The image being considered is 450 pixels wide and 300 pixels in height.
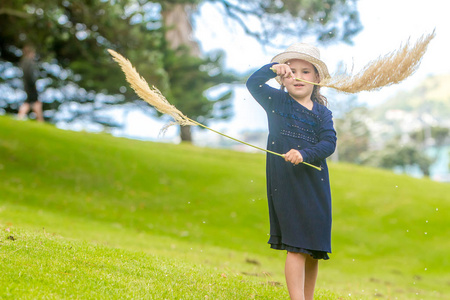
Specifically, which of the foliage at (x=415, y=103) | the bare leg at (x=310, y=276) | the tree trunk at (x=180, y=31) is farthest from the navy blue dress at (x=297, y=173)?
the foliage at (x=415, y=103)

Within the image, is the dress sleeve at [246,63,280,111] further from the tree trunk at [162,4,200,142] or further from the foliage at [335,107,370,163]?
the foliage at [335,107,370,163]

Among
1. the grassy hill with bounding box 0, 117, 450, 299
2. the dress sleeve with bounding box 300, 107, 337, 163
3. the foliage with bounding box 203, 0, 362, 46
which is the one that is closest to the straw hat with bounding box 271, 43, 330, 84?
the dress sleeve with bounding box 300, 107, 337, 163

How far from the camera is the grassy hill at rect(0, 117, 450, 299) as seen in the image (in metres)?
8.92

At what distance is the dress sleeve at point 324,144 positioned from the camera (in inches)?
180

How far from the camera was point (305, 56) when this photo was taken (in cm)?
486

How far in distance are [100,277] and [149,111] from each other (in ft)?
84.5

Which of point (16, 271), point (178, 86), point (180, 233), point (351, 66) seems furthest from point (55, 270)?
point (178, 86)

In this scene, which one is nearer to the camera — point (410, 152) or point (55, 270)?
point (55, 270)

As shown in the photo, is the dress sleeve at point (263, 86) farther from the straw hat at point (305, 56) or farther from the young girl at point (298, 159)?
the straw hat at point (305, 56)

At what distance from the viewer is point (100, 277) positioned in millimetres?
5031

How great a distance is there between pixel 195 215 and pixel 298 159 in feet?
41.6

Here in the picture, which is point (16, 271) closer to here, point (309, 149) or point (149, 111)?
point (309, 149)

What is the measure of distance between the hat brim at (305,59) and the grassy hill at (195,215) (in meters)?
2.69

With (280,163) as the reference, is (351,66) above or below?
above
